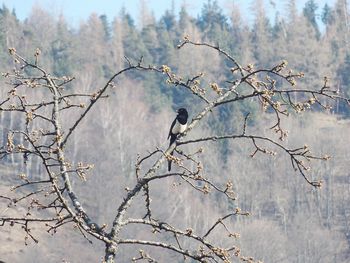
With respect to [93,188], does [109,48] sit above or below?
above

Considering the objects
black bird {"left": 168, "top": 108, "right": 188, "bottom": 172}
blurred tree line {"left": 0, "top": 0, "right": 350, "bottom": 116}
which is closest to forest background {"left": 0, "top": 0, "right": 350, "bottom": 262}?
blurred tree line {"left": 0, "top": 0, "right": 350, "bottom": 116}

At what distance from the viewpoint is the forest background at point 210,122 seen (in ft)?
190

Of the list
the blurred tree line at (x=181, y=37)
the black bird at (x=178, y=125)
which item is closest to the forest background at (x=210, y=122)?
the blurred tree line at (x=181, y=37)

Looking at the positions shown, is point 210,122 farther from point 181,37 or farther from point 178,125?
point 178,125

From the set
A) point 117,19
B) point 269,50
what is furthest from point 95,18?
point 269,50

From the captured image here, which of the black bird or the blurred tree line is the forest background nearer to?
the blurred tree line

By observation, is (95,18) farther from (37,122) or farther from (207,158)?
(37,122)

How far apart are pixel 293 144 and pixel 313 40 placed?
20.2 meters

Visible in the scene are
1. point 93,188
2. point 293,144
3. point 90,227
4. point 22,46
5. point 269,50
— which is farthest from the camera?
point 269,50

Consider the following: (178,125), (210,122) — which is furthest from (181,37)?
(178,125)

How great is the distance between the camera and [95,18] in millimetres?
98812

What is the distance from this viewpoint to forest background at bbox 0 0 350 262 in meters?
57.8

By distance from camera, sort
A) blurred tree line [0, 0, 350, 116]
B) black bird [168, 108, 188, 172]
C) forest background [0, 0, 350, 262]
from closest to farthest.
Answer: black bird [168, 108, 188, 172] < forest background [0, 0, 350, 262] < blurred tree line [0, 0, 350, 116]

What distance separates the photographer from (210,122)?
74125 mm
